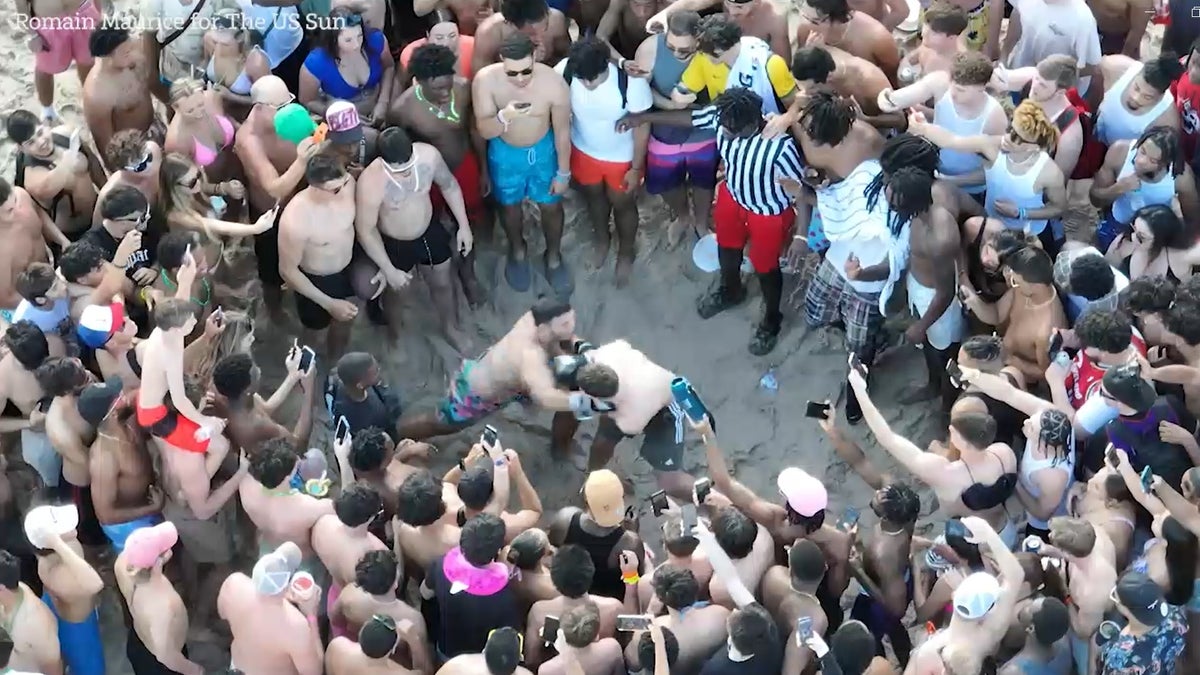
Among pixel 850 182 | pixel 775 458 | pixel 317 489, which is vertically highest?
pixel 850 182

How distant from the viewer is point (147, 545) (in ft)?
18.2

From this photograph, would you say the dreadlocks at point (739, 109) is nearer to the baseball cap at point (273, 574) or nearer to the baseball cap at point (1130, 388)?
the baseball cap at point (1130, 388)

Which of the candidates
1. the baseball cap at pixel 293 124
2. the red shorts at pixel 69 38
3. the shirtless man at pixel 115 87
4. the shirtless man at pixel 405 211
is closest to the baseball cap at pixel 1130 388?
the shirtless man at pixel 405 211

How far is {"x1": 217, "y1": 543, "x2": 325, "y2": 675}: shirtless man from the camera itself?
215 inches

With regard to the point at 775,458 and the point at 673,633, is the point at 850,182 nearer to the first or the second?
the point at 775,458

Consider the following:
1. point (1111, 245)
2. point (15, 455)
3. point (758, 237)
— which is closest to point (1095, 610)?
point (1111, 245)

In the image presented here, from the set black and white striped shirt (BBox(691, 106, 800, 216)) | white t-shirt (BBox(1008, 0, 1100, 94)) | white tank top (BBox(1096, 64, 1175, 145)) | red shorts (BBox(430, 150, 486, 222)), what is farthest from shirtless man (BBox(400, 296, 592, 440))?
white t-shirt (BBox(1008, 0, 1100, 94))

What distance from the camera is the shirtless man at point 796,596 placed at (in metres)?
5.40

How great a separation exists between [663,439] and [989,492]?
1474 millimetres

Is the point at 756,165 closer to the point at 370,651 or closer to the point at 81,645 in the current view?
the point at 370,651

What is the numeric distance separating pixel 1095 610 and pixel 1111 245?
2.16 meters

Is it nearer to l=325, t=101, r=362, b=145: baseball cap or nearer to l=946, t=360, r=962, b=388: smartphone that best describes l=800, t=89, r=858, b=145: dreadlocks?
l=946, t=360, r=962, b=388: smartphone

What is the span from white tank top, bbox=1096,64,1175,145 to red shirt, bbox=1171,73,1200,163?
3.2 inches

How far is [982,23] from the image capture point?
8.30 meters
